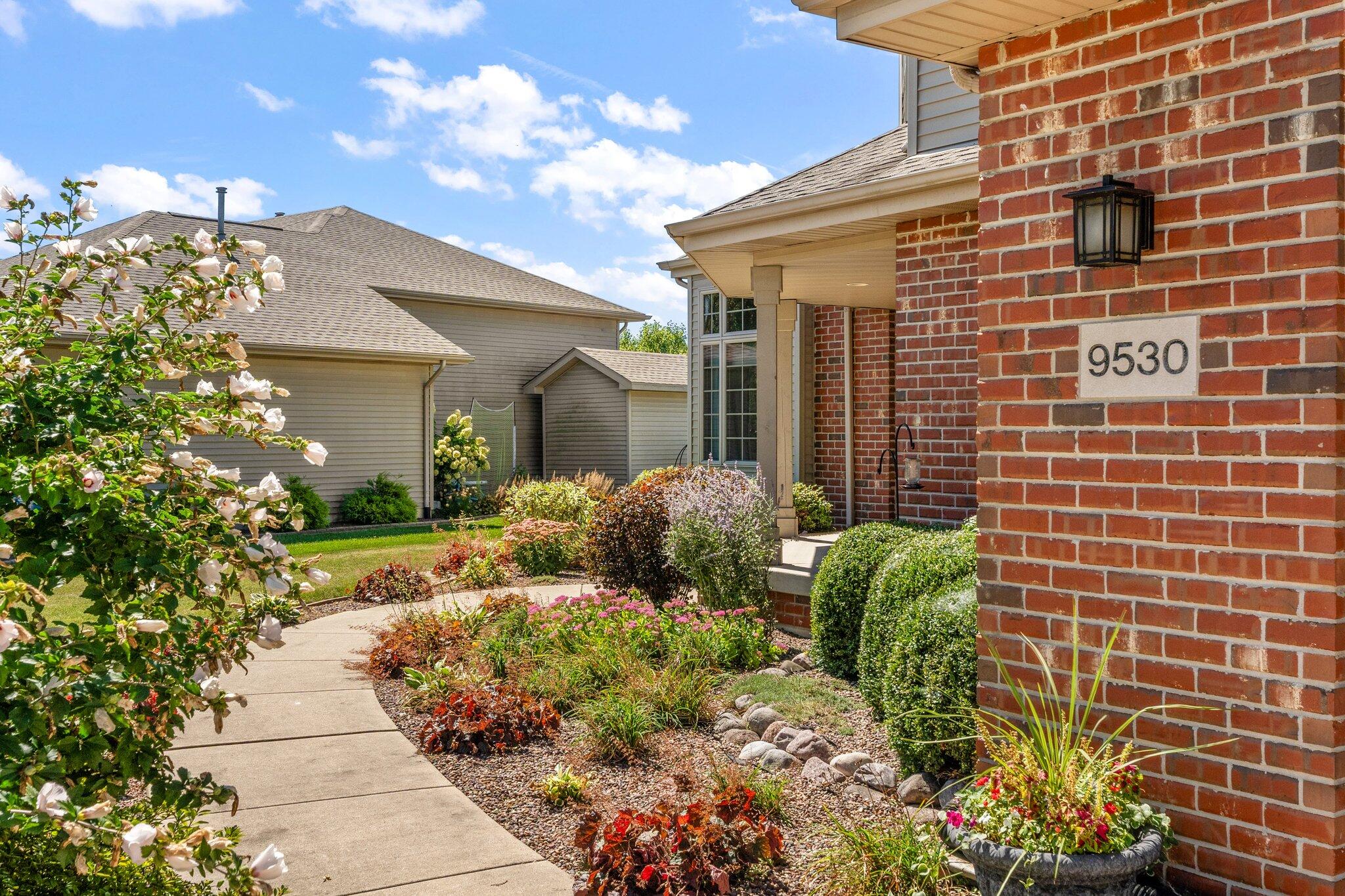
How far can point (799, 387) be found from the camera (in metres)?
12.1

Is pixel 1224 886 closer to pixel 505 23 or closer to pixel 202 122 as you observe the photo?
pixel 505 23

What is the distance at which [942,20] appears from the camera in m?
3.36

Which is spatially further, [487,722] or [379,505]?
[379,505]

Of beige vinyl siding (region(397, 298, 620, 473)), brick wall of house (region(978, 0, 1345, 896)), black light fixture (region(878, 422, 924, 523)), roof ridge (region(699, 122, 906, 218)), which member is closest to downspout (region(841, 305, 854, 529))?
roof ridge (region(699, 122, 906, 218))

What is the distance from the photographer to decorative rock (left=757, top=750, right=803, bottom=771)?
4566mm

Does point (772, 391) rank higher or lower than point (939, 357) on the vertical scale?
lower

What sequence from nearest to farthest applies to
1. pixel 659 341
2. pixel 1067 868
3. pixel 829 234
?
1. pixel 1067 868
2. pixel 829 234
3. pixel 659 341

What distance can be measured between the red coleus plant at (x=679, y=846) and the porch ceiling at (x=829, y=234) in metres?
4.36

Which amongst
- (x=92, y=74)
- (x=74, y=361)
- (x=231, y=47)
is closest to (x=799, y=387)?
(x=74, y=361)

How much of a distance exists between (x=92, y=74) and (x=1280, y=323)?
1084 inches

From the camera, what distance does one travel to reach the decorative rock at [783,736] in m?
4.88

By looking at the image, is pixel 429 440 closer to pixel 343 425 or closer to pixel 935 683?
pixel 343 425

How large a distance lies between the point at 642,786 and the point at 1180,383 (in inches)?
109

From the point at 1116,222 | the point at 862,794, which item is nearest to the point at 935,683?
the point at 862,794
